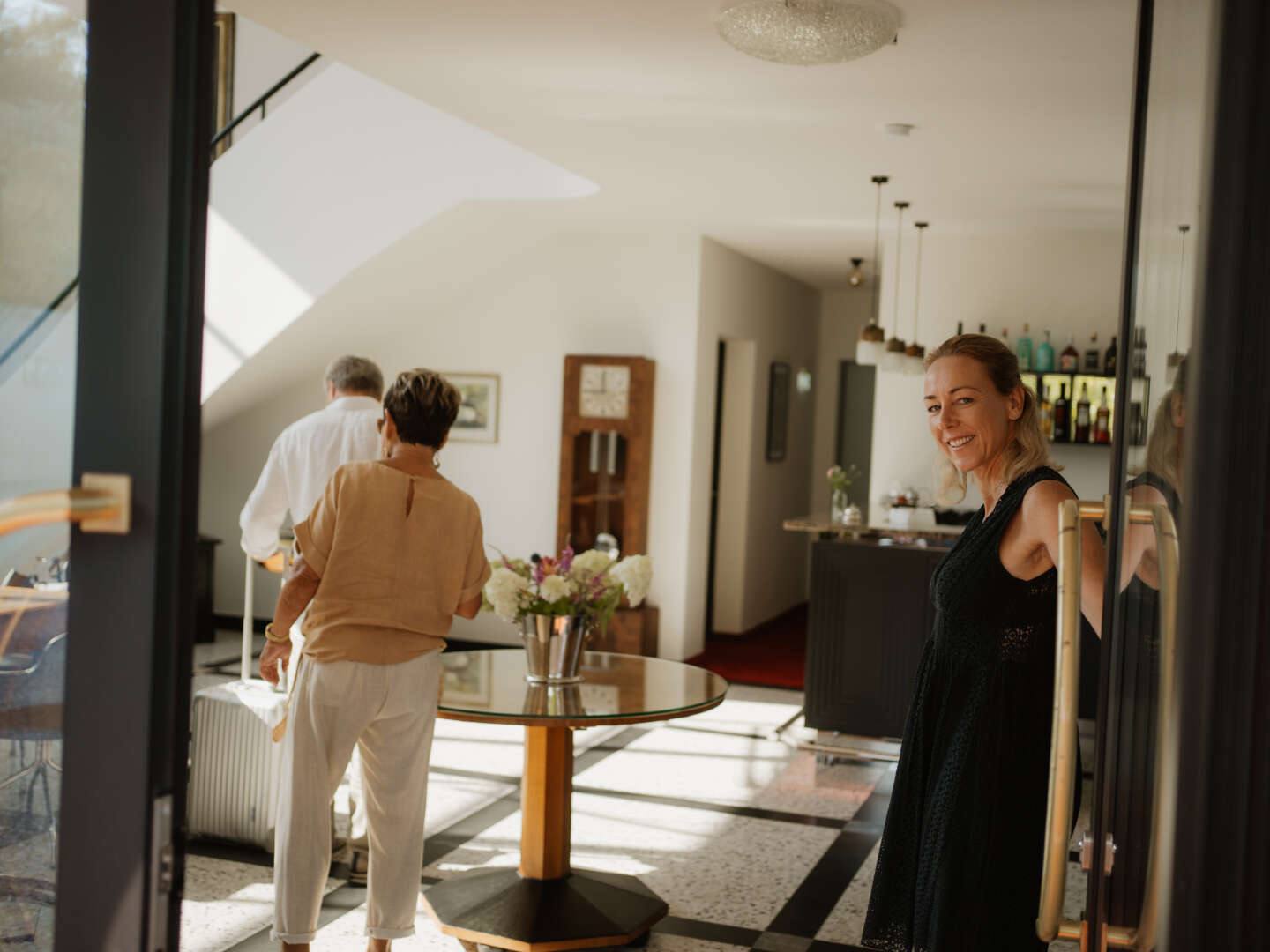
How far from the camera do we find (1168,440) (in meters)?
1.21

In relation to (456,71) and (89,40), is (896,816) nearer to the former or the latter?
(89,40)

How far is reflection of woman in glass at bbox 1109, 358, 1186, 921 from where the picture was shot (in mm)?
Answer: 1198

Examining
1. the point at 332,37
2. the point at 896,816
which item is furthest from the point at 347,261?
the point at 896,816

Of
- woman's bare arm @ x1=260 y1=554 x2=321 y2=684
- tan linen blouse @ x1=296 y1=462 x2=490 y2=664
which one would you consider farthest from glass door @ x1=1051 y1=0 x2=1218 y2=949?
woman's bare arm @ x1=260 y1=554 x2=321 y2=684

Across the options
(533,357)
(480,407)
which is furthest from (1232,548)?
(480,407)

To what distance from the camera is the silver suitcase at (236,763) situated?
4.06m

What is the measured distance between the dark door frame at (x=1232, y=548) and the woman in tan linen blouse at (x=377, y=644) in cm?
217

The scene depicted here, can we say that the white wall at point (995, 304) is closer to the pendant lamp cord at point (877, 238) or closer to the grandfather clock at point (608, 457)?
the pendant lamp cord at point (877, 238)

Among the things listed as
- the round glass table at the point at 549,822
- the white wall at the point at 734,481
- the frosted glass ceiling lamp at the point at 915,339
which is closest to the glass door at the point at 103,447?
the round glass table at the point at 549,822

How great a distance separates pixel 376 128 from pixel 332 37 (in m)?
2.87

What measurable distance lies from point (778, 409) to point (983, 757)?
27.0 ft

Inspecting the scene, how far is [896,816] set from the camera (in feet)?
6.82

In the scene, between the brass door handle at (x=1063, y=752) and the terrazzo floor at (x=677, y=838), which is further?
the terrazzo floor at (x=677, y=838)

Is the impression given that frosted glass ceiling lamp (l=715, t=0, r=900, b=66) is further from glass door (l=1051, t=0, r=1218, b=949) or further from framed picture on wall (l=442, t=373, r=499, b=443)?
framed picture on wall (l=442, t=373, r=499, b=443)
